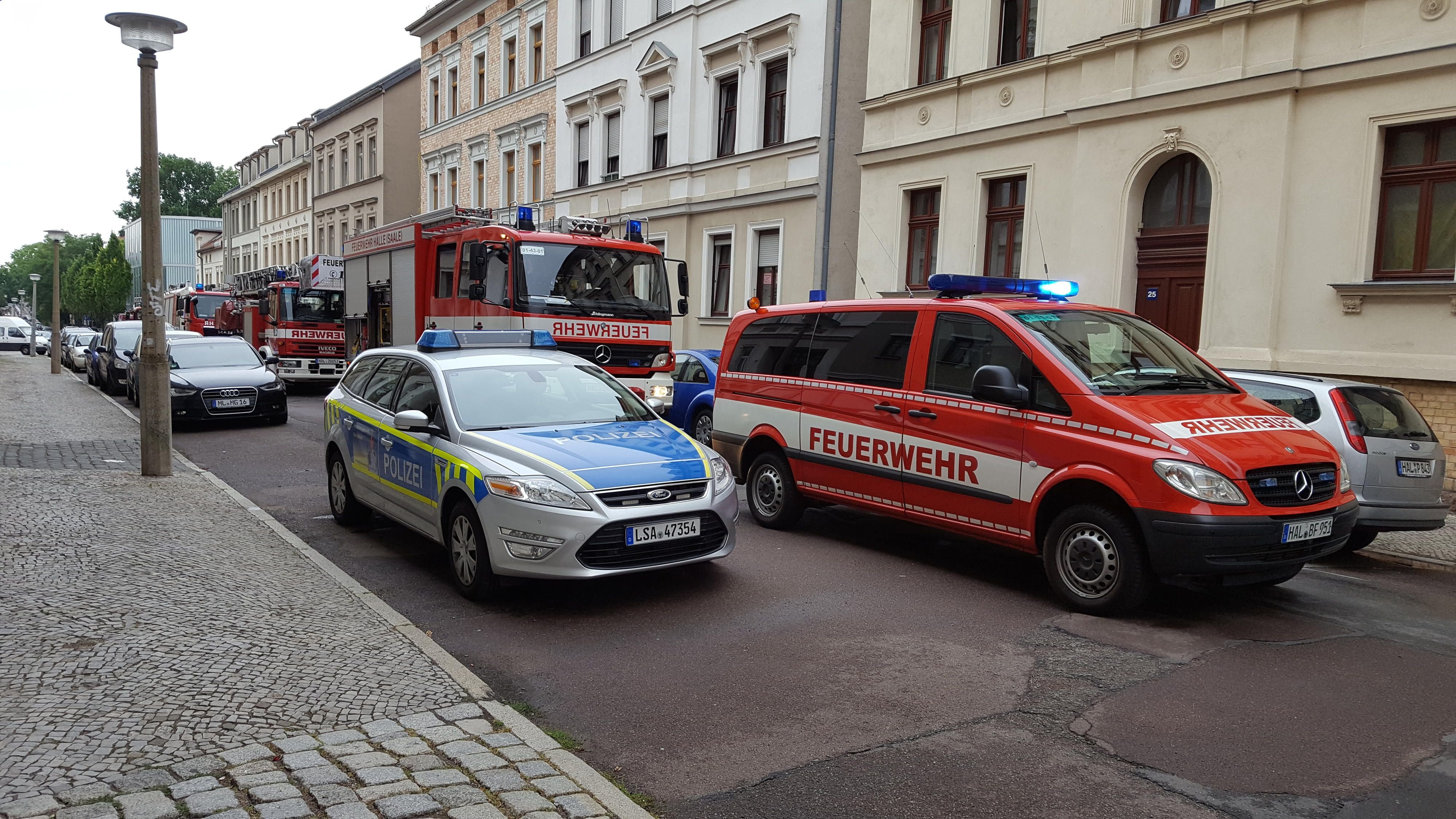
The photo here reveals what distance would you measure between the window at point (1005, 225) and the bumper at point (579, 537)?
11.5m

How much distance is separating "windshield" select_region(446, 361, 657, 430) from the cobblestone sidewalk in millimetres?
1403

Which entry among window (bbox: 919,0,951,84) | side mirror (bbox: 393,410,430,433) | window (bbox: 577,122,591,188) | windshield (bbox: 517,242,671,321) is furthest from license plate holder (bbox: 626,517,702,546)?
window (bbox: 577,122,591,188)

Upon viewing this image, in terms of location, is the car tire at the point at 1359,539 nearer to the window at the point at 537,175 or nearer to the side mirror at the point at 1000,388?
the side mirror at the point at 1000,388

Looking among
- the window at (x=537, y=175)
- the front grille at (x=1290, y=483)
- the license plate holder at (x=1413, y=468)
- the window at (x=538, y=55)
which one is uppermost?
the window at (x=538, y=55)

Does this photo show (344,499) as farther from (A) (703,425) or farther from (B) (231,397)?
(B) (231,397)

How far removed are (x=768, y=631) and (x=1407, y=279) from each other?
975 cm

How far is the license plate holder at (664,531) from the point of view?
621cm

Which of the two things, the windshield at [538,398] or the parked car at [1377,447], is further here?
the parked car at [1377,447]

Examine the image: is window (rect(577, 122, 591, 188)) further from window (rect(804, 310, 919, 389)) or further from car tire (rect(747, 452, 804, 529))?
window (rect(804, 310, 919, 389))

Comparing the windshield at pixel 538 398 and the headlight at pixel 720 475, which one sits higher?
the windshield at pixel 538 398

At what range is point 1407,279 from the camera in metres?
11.8

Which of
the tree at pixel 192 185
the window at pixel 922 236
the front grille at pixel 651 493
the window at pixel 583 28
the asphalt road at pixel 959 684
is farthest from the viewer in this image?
the tree at pixel 192 185

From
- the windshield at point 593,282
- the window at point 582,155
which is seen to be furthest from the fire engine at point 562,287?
the window at point 582,155

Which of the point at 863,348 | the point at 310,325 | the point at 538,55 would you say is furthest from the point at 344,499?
the point at 538,55
